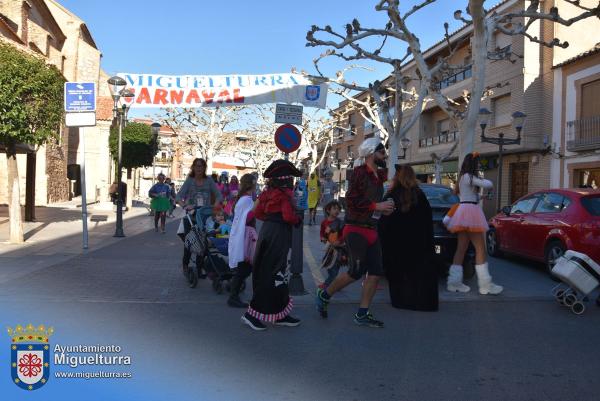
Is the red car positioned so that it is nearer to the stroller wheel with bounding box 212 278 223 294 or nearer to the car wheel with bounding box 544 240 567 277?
the car wheel with bounding box 544 240 567 277

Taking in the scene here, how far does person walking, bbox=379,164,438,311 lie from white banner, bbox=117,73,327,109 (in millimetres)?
8239

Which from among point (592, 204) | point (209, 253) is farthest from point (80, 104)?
point (592, 204)

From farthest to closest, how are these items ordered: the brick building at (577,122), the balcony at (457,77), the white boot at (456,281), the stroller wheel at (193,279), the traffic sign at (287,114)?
1. the balcony at (457,77)
2. the brick building at (577,122)
3. the traffic sign at (287,114)
4. the stroller wheel at (193,279)
5. the white boot at (456,281)

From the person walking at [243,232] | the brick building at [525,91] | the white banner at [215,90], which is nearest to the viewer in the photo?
the person walking at [243,232]

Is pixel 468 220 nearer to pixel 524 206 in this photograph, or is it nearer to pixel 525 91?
pixel 524 206

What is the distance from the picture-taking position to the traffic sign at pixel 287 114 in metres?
8.26

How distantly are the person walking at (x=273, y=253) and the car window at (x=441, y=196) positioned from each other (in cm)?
397

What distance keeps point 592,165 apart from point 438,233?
15.9 metres

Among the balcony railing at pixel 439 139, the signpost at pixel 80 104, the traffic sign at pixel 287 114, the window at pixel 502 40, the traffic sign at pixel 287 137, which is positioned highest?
the window at pixel 502 40

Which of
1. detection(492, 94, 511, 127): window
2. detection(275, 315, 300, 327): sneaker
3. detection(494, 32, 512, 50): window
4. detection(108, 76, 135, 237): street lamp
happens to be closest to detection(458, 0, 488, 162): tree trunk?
detection(275, 315, 300, 327): sneaker

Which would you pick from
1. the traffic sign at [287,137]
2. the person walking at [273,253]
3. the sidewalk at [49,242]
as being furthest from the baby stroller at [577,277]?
the sidewalk at [49,242]

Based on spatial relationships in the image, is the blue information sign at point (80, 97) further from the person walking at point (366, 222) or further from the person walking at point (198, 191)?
the person walking at point (366, 222)

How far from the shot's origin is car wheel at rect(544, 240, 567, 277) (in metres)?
8.53

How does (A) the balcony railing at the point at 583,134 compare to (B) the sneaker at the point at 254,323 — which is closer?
(B) the sneaker at the point at 254,323
